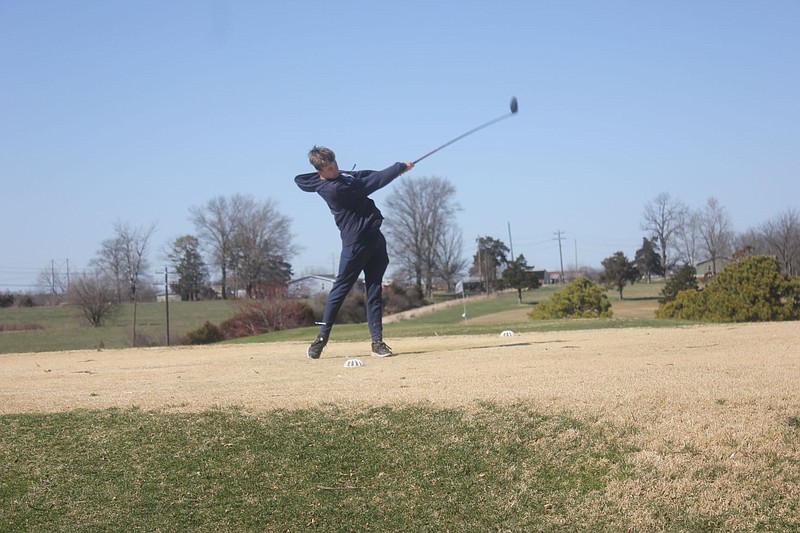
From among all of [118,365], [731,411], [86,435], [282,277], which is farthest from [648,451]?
[282,277]

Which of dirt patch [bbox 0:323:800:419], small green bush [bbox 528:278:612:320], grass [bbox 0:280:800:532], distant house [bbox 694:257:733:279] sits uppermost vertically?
distant house [bbox 694:257:733:279]

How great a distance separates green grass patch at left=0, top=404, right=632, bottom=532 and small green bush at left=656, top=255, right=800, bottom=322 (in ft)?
59.0

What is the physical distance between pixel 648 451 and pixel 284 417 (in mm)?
2875

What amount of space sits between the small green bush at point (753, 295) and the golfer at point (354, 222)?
14567 millimetres

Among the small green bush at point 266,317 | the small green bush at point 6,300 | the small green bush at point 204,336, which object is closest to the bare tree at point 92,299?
the small green bush at point 266,317

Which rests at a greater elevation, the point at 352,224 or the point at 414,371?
the point at 352,224

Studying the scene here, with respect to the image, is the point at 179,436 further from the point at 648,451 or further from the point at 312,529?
the point at 648,451

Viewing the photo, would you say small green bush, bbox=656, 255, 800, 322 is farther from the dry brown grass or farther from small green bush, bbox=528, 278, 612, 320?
the dry brown grass

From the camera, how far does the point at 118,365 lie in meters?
11.9

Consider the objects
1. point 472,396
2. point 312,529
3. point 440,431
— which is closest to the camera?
point 312,529

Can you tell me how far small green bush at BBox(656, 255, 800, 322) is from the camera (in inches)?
868

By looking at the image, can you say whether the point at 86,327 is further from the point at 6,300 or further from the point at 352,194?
the point at 352,194

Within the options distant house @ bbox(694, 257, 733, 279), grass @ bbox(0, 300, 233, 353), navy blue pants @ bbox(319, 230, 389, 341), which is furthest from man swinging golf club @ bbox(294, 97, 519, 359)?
distant house @ bbox(694, 257, 733, 279)

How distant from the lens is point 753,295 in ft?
73.0
